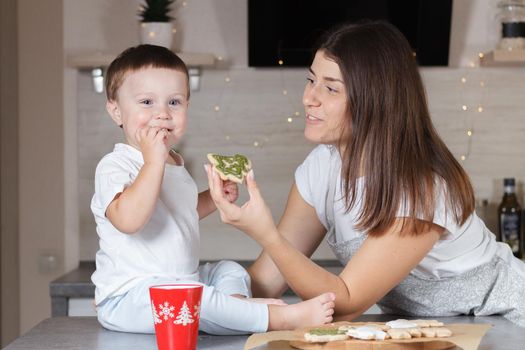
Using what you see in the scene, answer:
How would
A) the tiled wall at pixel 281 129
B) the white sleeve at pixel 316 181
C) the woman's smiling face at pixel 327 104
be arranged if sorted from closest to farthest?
the woman's smiling face at pixel 327 104
the white sleeve at pixel 316 181
the tiled wall at pixel 281 129

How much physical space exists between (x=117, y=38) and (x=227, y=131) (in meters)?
0.51

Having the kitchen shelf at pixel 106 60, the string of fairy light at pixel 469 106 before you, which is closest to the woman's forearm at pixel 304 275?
the kitchen shelf at pixel 106 60

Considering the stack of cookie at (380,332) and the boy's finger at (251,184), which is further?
the boy's finger at (251,184)

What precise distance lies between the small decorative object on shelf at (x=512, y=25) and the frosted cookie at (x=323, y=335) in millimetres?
2139

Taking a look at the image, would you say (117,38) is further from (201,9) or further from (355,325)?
(355,325)

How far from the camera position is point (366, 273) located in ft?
5.54

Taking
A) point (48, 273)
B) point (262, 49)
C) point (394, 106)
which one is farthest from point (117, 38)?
point (394, 106)

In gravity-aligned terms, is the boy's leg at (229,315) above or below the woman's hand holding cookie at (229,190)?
below

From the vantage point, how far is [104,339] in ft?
4.78

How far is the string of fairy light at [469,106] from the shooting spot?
3.35 metres

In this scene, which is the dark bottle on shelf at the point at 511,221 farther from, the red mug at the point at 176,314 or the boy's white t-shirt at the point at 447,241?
the red mug at the point at 176,314

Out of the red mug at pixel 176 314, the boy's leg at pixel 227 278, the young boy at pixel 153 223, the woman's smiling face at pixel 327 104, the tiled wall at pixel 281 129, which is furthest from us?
the tiled wall at pixel 281 129

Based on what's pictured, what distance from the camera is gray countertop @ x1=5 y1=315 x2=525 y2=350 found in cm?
139

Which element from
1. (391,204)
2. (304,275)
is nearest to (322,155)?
(391,204)
